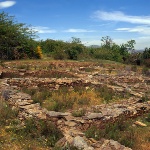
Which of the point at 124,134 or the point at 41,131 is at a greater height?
the point at 41,131

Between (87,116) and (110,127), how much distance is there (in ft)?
2.71

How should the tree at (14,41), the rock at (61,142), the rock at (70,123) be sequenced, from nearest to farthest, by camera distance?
the rock at (61,142) < the rock at (70,123) < the tree at (14,41)

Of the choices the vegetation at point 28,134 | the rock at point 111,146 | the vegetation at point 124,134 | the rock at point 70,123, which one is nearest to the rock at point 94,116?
the vegetation at point 124,134

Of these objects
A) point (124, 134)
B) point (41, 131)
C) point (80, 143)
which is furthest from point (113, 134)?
point (41, 131)

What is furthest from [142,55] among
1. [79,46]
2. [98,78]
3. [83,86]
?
[83,86]

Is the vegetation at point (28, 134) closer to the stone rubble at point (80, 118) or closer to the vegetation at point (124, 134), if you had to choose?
the stone rubble at point (80, 118)

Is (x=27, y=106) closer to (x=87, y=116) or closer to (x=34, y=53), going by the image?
(x=87, y=116)

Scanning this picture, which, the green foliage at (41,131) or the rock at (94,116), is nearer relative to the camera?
the green foliage at (41,131)

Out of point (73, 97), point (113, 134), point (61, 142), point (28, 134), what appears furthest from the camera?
point (73, 97)

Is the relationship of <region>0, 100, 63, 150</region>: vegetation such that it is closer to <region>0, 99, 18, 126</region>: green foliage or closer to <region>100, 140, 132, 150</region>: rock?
<region>0, 99, 18, 126</region>: green foliage

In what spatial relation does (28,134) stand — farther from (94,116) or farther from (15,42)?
(15,42)

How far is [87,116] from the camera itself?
301 inches

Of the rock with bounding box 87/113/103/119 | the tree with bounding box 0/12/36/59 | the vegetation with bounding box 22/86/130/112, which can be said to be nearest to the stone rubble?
the rock with bounding box 87/113/103/119

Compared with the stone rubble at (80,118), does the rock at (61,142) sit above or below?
below
